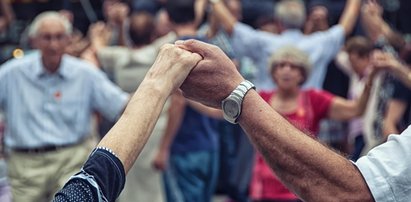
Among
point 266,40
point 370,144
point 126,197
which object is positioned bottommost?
point 126,197

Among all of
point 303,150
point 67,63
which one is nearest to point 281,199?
point 67,63

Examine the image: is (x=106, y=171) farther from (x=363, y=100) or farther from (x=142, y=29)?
(x=142, y=29)

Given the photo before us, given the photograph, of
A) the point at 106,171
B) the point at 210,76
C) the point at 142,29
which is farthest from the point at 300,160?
the point at 142,29

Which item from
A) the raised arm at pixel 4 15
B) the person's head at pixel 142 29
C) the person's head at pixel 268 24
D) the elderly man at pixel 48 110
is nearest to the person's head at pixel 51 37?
the elderly man at pixel 48 110

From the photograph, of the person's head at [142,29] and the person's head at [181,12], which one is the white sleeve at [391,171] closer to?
the person's head at [181,12]

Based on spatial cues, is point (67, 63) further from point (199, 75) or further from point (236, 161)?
point (199, 75)

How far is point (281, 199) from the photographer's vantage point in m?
6.27

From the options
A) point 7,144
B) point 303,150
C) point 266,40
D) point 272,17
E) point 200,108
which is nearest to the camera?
point 303,150

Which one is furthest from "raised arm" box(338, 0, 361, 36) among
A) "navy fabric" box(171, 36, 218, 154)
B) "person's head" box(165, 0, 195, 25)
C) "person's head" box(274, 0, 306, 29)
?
"navy fabric" box(171, 36, 218, 154)

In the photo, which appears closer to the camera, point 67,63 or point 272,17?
point 67,63

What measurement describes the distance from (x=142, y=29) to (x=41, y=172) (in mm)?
1949

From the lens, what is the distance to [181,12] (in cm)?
743

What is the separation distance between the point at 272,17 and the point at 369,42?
4.82ft

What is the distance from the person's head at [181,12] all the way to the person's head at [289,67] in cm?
107
